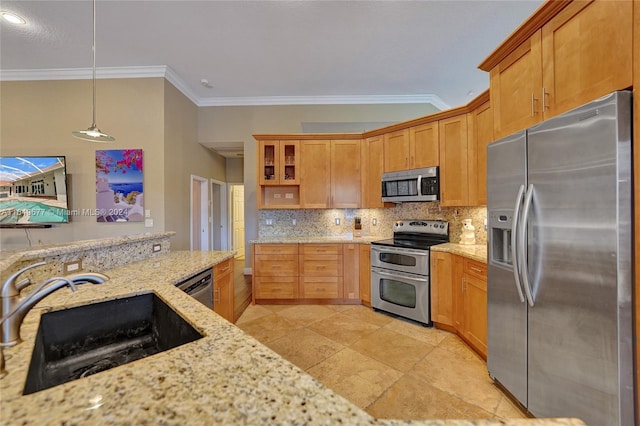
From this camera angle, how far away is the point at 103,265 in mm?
1780

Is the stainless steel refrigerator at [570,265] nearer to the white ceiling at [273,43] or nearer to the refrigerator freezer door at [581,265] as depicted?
the refrigerator freezer door at [581,265]

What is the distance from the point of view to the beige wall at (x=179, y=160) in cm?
377

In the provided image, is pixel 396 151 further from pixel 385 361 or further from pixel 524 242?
pixel 385 361

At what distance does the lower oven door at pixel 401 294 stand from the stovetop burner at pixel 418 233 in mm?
376

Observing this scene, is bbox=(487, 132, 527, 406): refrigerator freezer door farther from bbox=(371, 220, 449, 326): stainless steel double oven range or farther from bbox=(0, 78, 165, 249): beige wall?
bbox=(0, 78, 165, 249): beige wall

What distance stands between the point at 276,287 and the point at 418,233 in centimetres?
215

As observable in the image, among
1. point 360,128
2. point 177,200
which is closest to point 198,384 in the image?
point 177,200

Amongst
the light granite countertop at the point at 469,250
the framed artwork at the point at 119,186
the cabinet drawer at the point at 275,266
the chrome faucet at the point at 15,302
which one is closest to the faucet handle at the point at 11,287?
the chrome faucet at the point at 15,302

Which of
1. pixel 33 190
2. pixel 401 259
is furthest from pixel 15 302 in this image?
pixel 33 190

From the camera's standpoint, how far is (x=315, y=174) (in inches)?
153

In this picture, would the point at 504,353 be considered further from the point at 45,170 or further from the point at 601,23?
the point at 45,170

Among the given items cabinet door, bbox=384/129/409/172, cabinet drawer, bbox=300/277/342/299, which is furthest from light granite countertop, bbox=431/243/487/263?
cabinet drawer, bbox=300/277/342/299

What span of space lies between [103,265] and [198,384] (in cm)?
171

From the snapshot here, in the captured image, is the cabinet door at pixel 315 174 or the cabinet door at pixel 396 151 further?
the cabinet door at pixel 315 174
